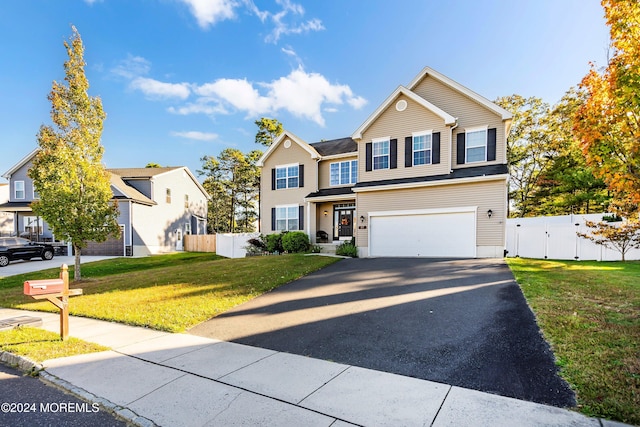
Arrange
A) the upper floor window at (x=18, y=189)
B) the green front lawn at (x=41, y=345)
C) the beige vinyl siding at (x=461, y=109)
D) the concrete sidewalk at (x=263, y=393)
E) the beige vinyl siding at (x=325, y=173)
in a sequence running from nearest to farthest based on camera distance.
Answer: the concrete sidewalk at (x=263, y=393) < the green front lawn at (x=41, y=345) < the beige vinyl siding at (x=461, y=109) < the beige vinyl siding at (x=325, y=173) < the upper floor window at (x=18, y=189)

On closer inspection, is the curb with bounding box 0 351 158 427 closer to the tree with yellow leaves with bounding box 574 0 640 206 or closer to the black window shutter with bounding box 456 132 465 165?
the tree with yellow leaves with bounding box 574 0 640 206

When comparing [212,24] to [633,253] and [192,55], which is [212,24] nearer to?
[192,55]

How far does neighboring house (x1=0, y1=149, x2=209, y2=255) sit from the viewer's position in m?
22.4

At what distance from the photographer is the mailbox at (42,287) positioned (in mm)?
4780

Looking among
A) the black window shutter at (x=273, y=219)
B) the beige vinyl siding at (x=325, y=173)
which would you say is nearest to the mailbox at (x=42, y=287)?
the black window shutter at (x=273, y=219)

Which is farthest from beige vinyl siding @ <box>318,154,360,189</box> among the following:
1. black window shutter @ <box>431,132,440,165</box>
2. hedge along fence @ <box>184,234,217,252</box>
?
hedge along fence @ <box>184,234,217,252</box>

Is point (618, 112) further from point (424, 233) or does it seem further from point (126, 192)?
point (126, 192)

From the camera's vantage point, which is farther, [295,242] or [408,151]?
[295,242]

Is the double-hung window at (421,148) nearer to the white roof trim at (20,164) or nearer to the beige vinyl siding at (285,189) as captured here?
the beige vinyl siding at (285,189)

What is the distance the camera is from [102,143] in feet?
39.2

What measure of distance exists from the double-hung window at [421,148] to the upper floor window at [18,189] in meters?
31.6

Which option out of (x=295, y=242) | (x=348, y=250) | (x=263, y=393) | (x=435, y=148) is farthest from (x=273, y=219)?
(x=263, y=393)

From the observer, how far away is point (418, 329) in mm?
5289

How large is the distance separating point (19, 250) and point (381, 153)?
914 inches
